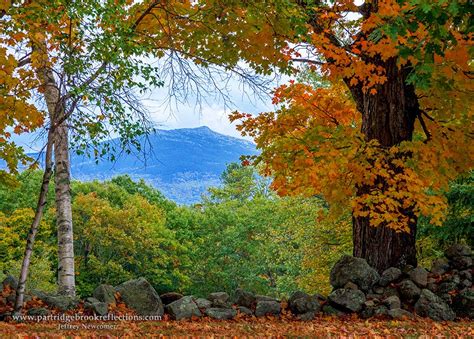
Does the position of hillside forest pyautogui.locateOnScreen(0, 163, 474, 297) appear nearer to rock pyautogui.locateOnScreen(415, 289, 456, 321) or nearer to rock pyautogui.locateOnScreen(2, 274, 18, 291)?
rock pyautogui.locateOnScreen(415, 289, 456, 321)

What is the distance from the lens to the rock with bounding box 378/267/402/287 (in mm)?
10531

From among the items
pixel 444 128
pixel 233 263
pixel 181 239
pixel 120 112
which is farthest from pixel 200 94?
pixel 181 239

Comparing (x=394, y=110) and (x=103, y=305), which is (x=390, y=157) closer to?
(x=394, y=110)

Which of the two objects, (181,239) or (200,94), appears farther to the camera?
(181,239)

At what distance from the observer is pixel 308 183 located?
10.3 m

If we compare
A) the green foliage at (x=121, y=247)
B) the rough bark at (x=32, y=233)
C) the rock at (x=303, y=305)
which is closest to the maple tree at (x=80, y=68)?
the rough bark at (x=32, y=233)

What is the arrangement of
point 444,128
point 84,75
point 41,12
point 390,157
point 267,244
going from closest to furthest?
point 41,12, point 84,75, point 390,157, point 444,128, point 267,244

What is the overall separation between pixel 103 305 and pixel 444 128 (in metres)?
7.67

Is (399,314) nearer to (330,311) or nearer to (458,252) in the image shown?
(330,311)


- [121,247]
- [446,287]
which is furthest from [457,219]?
[121,247]

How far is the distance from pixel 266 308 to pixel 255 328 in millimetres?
2334

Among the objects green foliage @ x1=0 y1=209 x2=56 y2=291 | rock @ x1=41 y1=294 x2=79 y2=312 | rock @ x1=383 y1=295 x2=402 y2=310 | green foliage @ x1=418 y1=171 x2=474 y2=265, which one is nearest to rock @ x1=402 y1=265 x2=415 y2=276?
rock @ x1=383 y1=295 x2=402 y2=310

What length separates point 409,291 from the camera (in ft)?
33.8

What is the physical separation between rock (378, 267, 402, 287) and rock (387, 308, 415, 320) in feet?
2.58
